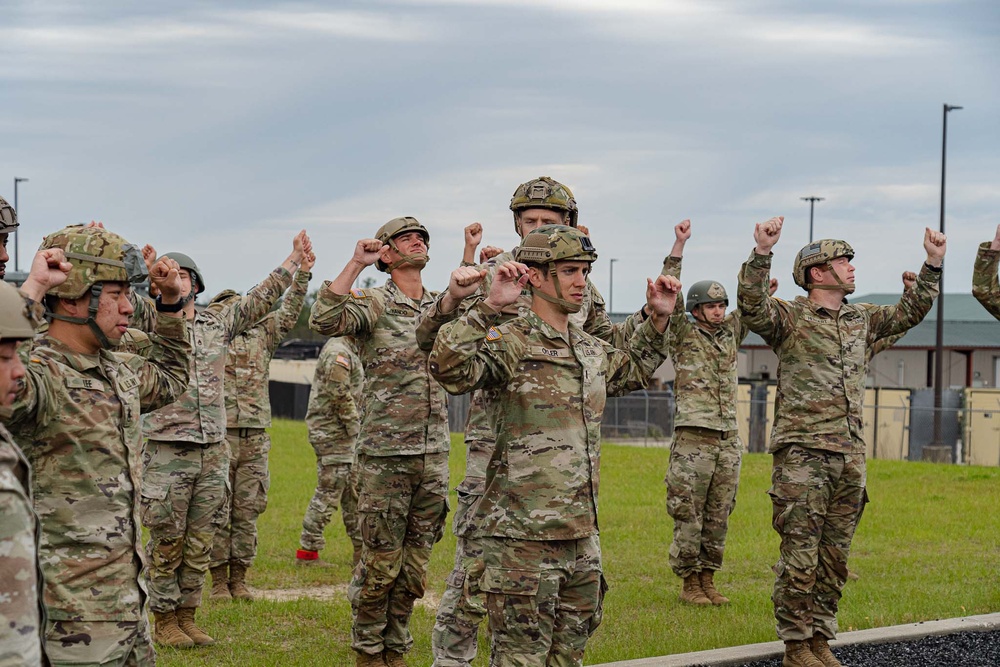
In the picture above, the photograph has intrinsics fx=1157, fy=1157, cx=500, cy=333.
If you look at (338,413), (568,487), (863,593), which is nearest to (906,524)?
(863,593)

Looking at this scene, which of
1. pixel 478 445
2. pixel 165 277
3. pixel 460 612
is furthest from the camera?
pixel 478 445

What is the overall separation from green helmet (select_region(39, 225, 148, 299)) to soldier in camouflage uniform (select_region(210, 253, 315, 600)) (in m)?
4.39

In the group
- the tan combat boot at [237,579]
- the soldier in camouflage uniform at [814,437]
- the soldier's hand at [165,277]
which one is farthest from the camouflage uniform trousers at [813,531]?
the tan combat boot at [237,579]

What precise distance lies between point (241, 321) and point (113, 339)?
12.5 ft

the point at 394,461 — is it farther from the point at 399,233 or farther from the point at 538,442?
the point at 538,442

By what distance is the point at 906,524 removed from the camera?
1562 cm

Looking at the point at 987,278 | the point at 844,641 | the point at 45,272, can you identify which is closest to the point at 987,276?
the point at 987,278

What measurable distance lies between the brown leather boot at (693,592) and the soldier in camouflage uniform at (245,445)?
3.88 meters

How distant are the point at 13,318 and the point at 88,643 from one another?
174 centimetres

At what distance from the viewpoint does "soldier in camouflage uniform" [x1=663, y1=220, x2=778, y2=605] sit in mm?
10500

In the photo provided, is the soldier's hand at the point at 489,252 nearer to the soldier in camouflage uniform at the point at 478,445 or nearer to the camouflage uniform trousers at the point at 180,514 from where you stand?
the soldier in camouflage uniform at the point at 478,445

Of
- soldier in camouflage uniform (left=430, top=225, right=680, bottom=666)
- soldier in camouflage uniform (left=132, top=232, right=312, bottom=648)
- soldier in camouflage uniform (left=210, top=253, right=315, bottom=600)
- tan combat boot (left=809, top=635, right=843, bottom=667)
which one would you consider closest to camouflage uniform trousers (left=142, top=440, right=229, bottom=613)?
soldier in camouflage uniform (left=132, top=232, right=312, bottom=648)

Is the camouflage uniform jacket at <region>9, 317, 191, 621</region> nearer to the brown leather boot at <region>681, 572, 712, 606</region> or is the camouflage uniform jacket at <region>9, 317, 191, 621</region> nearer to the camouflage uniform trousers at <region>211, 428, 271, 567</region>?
the camouflage uniform trousers at <region>211, 428, 271, 567</region>

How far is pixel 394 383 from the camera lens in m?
7.73
